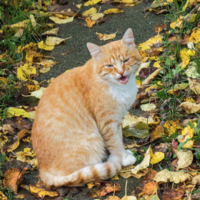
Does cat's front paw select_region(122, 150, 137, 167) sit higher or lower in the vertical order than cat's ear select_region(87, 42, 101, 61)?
lower

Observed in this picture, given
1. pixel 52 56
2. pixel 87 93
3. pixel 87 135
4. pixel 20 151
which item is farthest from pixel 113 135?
pixel 52 56

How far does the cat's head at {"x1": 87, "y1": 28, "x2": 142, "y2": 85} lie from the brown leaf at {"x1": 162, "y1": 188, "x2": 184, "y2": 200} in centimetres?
101

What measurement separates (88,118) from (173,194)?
104cm

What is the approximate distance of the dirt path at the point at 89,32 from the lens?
4.13 metres

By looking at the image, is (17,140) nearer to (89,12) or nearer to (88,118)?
(88,118)

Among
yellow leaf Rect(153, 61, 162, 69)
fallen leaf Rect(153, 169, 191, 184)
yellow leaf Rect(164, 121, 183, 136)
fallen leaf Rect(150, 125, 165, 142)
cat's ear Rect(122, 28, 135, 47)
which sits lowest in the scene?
fallen leaf Rect(153, 169, 191, 184)

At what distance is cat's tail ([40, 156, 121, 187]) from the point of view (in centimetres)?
257

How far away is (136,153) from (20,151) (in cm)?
121

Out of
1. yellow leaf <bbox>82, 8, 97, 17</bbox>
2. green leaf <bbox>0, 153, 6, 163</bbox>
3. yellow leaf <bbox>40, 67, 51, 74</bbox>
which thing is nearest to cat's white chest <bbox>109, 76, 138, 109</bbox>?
green leaf <bbox>0, 153, 6, 163</bbox>

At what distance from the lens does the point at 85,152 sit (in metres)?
2.76

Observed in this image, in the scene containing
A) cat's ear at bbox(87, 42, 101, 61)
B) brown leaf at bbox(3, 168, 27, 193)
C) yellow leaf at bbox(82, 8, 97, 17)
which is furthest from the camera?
yellow leaf at bbox(82, 8, 97, 17)

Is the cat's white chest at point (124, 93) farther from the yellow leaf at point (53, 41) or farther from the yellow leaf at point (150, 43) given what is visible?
the yellow leaf at point (53, 41)

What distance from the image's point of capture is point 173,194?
233cm

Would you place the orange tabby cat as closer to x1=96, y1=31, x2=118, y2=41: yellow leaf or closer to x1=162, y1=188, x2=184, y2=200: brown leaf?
x1=162, y1=188, x2=184, y2=200: brown leaf
